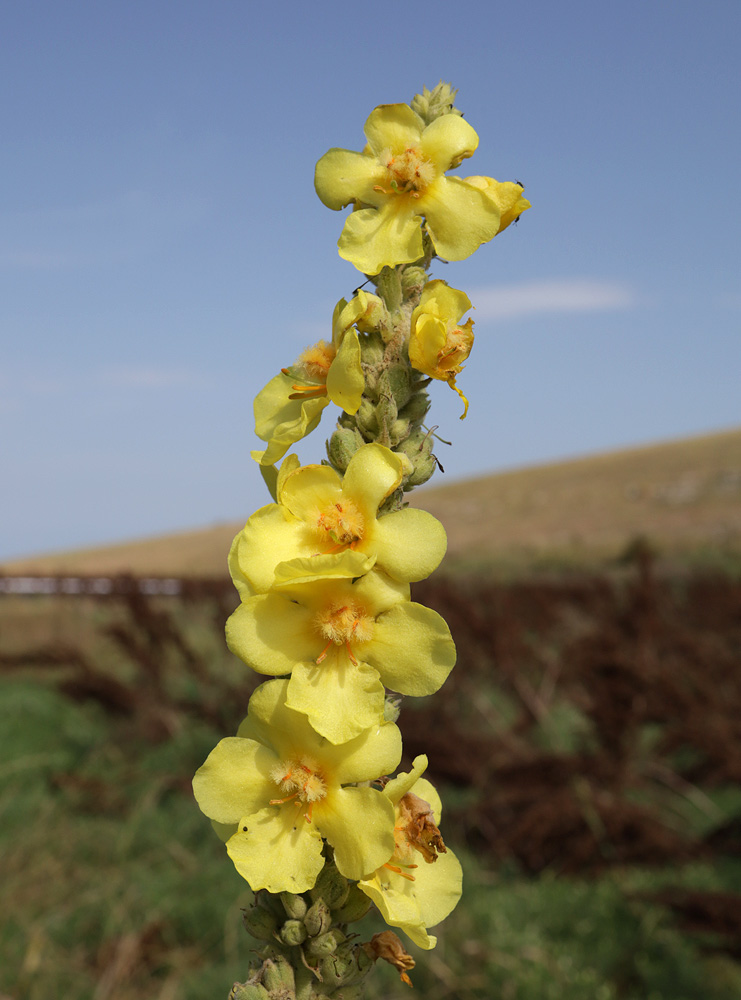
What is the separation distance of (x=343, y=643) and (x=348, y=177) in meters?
0.81

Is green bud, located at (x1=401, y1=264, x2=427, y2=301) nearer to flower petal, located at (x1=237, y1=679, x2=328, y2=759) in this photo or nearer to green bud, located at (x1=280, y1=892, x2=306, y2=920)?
flower petal, located at (x1=237, y1=679, x2=328, y2=759)

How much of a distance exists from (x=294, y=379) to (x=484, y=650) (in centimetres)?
714

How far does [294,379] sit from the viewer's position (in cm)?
136

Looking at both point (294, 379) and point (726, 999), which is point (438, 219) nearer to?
point (294, 379)

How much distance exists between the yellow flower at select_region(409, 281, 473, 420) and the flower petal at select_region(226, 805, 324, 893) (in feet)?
2.23

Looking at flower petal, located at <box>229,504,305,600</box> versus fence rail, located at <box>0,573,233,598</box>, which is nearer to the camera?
flower petal, located at <box>229,504,305,600</box>

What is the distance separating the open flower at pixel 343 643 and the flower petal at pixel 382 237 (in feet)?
1.68

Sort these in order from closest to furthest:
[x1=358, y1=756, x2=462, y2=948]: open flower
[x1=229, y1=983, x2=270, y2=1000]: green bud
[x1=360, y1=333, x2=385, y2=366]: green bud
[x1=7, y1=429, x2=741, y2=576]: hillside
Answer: [x1=229, y1=983, x2=270, y2=1000]: green bud → [x1=358, y1=756, x2=462, y2=948]: open flower → [x1=360, y1=333, x2=385, y2=366]: green bud → [x1=7, y1=429, x2=741, y2=576]: hillside

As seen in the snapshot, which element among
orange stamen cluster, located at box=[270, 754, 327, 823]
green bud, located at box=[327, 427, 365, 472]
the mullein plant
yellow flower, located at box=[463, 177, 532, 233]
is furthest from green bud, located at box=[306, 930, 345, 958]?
yellow flower, located at box=[463, 177, 532, 233]

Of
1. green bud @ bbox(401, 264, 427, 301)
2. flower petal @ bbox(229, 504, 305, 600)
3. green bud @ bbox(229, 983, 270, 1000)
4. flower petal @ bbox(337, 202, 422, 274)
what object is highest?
flower petal @ bbox(337, 202, 422, 274)

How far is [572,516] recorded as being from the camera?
30094 millimetres

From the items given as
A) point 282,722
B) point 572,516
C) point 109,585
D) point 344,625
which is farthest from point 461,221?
point 572,516

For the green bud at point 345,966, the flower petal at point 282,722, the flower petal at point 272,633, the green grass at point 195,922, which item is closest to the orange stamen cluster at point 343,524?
the flower petal at point 272,633

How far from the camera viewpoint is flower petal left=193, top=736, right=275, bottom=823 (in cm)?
114
